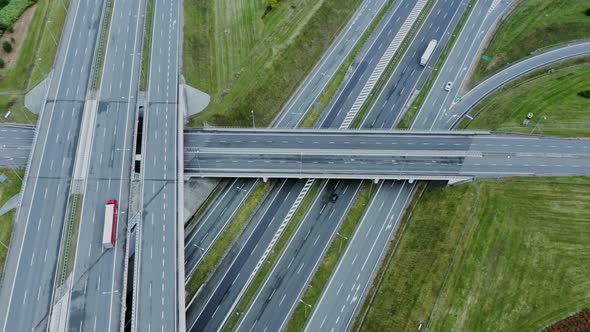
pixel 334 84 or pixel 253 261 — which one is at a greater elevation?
pixel 334 84

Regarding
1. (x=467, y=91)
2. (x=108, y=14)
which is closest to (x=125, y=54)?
(x=108, y=14)

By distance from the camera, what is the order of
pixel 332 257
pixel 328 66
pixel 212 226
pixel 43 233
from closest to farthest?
pixel 43 233 → pixel 332 257 → pixel 212 226 → pixel 328 66

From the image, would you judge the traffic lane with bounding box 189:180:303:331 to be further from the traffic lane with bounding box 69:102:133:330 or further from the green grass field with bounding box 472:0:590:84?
the green grass field with bounding box 472:0:590:84

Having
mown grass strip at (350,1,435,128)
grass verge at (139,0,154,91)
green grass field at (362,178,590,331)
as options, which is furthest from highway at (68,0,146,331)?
mown grass strip at (350,1,435,128)

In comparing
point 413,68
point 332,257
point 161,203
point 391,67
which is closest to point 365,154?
point 332,257

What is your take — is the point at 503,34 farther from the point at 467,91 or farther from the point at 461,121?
the point at 461,121

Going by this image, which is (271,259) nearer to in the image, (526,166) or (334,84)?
(334,84)

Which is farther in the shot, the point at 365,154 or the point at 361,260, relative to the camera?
the point at 365,154
